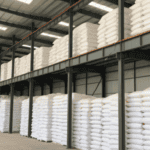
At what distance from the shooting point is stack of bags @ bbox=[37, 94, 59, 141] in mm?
10405

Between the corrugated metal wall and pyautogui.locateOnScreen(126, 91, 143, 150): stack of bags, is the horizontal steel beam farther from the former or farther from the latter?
the corrugated metal wall

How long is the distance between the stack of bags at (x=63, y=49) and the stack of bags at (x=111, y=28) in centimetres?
250

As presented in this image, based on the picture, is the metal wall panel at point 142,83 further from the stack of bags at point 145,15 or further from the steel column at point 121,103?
the stack of bags at point 145,15

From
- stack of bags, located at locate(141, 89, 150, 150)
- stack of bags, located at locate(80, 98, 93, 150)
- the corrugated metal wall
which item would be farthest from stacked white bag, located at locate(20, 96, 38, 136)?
stack of bags, located at locate(141, 89, 150, 150)

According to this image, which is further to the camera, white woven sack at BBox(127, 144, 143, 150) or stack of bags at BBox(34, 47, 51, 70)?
stack of bags at BBox(34, 47, 51, 70)

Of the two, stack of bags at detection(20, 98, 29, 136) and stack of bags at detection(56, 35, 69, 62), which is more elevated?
stack of bags at detection(56, 35, 69, 62)

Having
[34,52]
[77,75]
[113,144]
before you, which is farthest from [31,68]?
[113,144]

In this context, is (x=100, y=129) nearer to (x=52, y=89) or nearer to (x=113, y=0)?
(x=113, y=0)

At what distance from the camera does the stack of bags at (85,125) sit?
820 cm

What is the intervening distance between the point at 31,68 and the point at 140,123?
8.65 meters

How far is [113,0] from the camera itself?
433 inches

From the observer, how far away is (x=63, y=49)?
10.7 m

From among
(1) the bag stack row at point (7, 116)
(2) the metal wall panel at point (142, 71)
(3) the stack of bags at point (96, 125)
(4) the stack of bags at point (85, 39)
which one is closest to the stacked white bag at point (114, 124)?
(3) the stack of bags at point (96, 125)

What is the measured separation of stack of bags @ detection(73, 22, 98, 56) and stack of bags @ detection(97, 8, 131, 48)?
663mm
